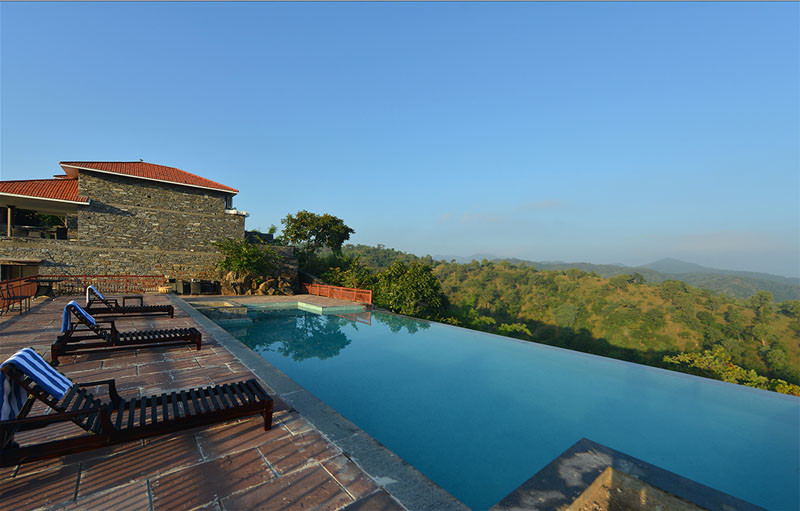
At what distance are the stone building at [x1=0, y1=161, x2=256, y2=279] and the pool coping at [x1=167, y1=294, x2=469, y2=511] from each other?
16.9 m

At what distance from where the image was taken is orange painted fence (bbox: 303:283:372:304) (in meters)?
14.8

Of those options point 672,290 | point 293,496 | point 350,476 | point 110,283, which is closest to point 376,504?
point 350,476

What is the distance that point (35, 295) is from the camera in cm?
1038

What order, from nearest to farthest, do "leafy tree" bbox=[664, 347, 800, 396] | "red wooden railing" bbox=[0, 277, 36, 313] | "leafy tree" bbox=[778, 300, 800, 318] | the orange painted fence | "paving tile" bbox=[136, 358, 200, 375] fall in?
"paving tile" bbox=[136, 358, 200, 375]
"red wooden railing" bbox=[0, 277, 36, 313]
"leafy tree" bbox=[664, 347, 800, 396]
the orange painted fence
"leafy tree" bbox=[778, 300, 800, 318]

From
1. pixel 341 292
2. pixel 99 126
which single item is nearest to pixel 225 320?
pixel 341 292

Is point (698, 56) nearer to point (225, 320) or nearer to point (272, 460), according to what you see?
point (272, 460)

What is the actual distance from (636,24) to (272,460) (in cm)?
1587

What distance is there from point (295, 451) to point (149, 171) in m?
21.1

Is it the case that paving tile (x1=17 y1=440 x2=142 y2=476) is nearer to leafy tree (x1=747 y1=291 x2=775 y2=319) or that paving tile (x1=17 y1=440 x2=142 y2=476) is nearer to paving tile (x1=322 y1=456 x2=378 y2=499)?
paving tile (x1=322 y1=456 x2=378 y2=499)

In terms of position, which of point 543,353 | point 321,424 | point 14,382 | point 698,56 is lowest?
point 543,353

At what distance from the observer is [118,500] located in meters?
1.90

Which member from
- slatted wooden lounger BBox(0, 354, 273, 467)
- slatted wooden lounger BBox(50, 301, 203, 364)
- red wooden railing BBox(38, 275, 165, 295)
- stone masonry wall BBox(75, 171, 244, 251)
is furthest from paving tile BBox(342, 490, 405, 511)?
stone masonry wall BBox(75, 171, 244, 251)

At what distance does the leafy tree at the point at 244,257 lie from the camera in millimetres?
16812

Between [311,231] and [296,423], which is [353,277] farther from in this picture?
[296,423]
